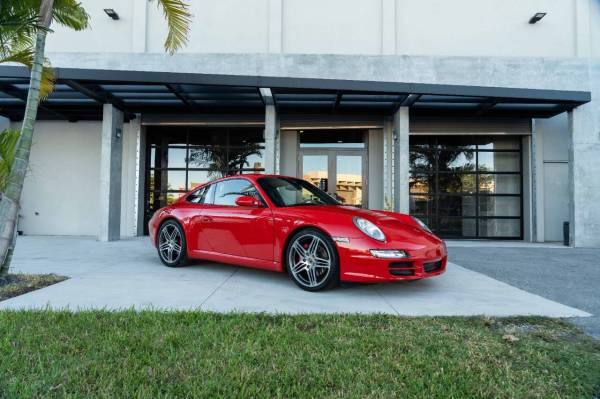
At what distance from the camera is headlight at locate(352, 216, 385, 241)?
383 centimetres

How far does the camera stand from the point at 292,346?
7.93 feet

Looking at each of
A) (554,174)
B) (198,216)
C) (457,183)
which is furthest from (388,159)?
(198,216)

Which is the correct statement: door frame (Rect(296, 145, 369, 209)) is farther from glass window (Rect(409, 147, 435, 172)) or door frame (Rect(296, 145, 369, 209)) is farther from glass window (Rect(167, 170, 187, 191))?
glass window (Rect(167, 170, 187, 191))

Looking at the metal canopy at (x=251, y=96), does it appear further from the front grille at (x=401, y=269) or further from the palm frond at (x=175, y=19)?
the front grille at (x=401, y=269)

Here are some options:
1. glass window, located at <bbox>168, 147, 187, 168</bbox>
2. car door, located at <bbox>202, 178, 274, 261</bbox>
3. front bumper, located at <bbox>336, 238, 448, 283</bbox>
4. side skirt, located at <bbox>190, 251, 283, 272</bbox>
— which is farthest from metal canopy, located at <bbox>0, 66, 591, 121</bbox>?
front bumper, located at <bbox>336, 238, 448, 283</bbox>

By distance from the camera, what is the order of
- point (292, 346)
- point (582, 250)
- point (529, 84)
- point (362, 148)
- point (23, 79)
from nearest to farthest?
1. point (292, 346)
2. point (23, 79)
3. point (582, 250)
4. point (529, 84)
5. point (362, 148)

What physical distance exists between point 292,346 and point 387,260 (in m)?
1.61

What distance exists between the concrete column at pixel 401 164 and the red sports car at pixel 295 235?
4498 millimetres

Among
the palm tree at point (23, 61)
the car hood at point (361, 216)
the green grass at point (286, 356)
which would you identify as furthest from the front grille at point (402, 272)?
the palm tree at point (23, 61)

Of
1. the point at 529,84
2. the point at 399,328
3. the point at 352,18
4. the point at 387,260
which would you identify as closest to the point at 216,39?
the point at 352,18

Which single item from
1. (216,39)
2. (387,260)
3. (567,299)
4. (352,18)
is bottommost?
(567,299)

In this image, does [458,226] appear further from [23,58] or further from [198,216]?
[23,58]

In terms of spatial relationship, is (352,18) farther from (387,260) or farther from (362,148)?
(387,260)

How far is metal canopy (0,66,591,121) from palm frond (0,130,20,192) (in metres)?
3.68
